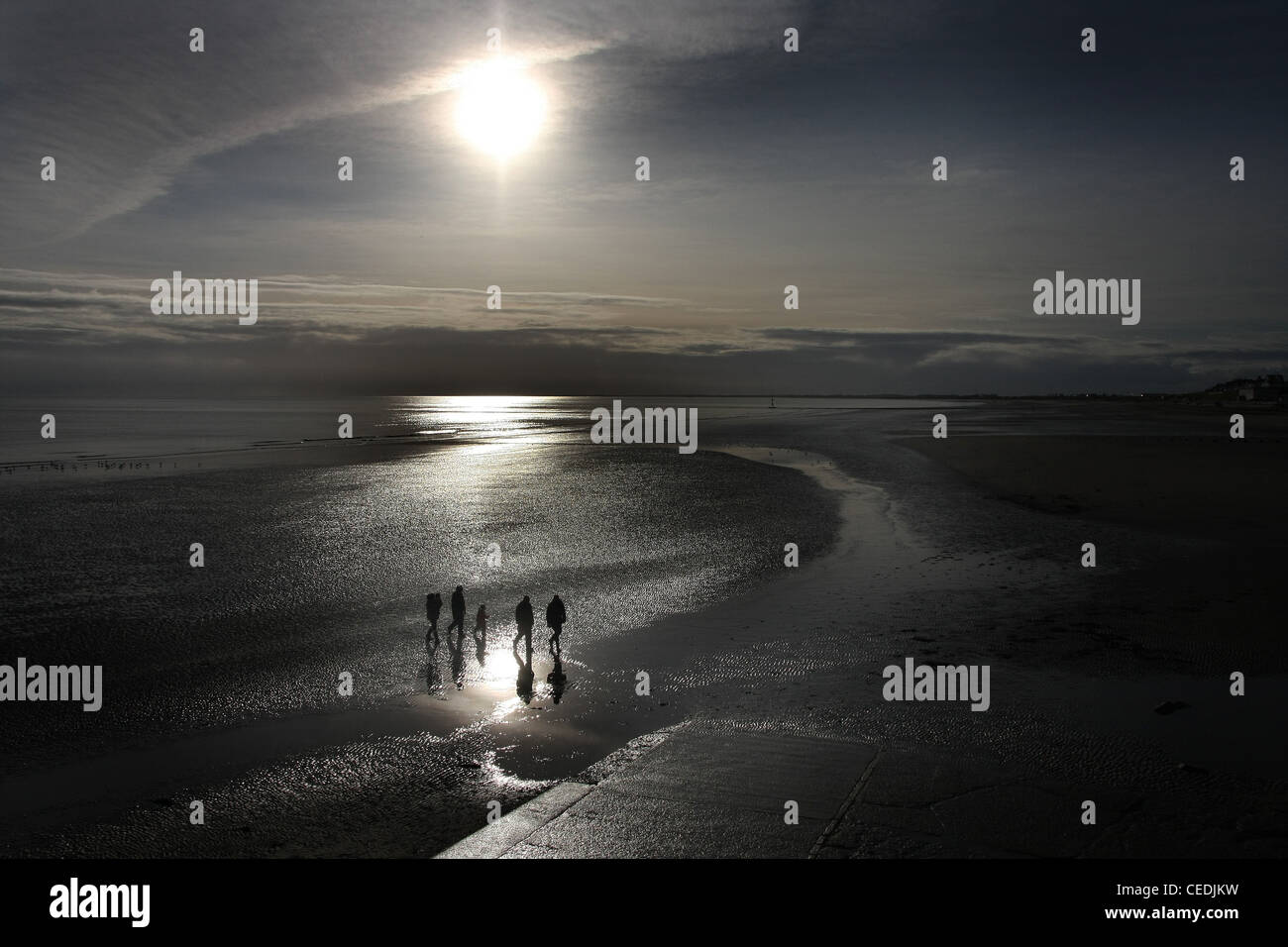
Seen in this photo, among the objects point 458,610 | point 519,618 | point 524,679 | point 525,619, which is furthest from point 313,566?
point 524,679

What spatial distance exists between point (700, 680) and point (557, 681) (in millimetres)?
2594

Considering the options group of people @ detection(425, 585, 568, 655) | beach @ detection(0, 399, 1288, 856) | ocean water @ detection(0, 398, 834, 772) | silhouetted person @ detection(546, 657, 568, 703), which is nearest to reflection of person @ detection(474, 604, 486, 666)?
group of people @ detection(425, 585, 568, 655)

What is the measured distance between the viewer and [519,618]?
52.1 ft

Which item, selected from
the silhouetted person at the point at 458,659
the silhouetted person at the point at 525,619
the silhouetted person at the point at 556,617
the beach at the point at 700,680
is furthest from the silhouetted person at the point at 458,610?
the silhouetted person at the point at 556,617

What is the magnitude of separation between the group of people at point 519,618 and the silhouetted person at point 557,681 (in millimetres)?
751

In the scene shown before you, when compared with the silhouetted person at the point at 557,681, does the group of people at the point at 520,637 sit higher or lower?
higher

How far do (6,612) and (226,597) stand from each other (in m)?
4.58

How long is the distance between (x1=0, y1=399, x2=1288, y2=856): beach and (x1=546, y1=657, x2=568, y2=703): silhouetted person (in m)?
0.18

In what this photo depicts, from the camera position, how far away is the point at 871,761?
426 inches

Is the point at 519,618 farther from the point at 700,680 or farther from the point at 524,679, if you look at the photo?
the point at 700,680

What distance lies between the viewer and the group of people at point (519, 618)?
15.8m

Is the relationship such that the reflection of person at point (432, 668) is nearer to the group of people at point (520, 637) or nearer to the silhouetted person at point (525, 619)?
the group of people at point (520, 637)
